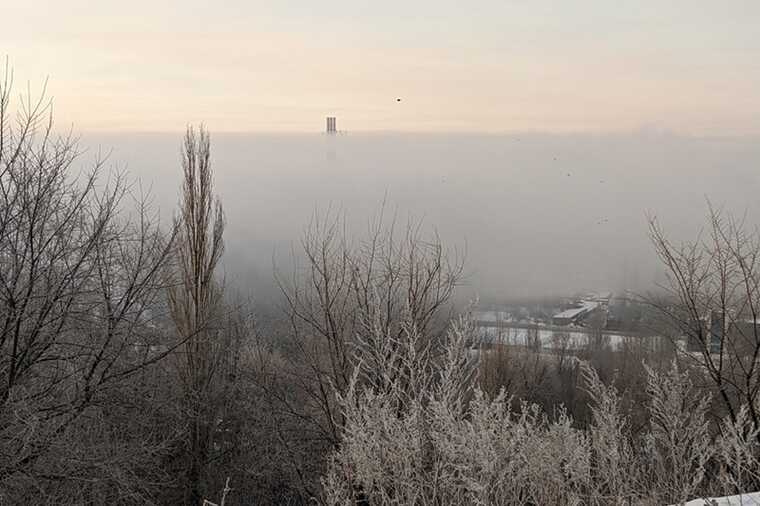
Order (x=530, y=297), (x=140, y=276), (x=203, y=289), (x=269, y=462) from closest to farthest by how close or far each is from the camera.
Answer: (x=140, y=276) < (x=203, y=289) < (x=269, y=462) < (x=530, y=297)

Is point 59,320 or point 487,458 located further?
point 59,320

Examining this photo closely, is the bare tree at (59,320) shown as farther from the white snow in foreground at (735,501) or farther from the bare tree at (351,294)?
the white snow in foreground at (735,501)

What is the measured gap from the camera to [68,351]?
8.40 m

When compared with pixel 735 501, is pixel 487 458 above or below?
above

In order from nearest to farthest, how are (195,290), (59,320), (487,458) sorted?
(487,458) → (59,320) → (195,290)

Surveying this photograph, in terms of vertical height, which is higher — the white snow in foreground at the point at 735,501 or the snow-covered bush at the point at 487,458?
the snow-covered bush at the point at 487,458

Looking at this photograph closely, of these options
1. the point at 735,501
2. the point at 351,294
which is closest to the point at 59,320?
the point at 351,294

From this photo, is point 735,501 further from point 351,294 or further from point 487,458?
point 351,294

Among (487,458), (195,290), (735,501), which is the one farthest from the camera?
(195,290)

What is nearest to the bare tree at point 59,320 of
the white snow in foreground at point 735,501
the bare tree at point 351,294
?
the bare tree at point 351,294

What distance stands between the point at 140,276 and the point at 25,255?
5.97 feet

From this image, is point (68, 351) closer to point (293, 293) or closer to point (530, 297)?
point (293, 293)

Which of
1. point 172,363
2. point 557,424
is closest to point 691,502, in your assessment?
point 557,424

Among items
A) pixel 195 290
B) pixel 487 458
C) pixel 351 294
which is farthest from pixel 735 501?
pixel 195 290
